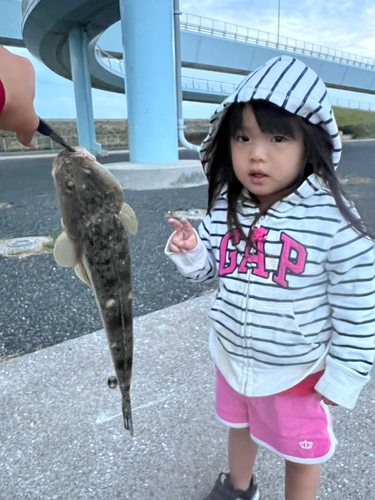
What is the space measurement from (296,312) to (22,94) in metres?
0.98

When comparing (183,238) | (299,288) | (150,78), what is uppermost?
(150,78)

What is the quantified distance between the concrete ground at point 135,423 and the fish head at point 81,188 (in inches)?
32.7

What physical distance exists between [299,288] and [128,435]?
1159 millimetres

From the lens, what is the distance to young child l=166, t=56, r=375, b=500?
1.19 m

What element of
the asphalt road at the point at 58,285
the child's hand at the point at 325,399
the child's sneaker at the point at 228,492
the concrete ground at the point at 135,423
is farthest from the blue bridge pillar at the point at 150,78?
the child's hand at the point at 325,399

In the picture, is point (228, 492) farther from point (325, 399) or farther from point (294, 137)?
point (294, 137)

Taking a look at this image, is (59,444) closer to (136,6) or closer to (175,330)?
(175,330)

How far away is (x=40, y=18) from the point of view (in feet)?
36.1

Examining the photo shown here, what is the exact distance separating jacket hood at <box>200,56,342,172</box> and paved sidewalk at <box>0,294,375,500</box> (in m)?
1.34

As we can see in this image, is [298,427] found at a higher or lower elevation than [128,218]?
lower

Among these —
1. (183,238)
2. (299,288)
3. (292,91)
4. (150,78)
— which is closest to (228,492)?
(299,288)

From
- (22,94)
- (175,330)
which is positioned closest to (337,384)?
(22,94)

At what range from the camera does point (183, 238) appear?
4.52 feet

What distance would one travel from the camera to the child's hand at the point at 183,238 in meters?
1.36
